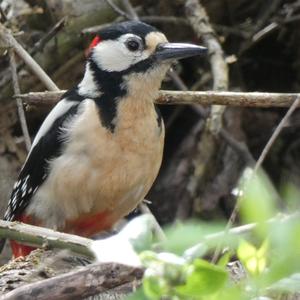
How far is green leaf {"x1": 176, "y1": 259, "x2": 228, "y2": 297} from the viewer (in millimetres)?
1010

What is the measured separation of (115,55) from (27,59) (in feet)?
1.36

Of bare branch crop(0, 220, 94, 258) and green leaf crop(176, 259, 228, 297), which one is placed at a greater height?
green leaf crop(176, 259, 228, 297)

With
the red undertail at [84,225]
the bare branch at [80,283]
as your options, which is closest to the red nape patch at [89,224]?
the red undertail at [84,225]

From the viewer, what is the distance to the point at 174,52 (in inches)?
115

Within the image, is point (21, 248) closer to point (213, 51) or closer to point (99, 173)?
point (99, 173)

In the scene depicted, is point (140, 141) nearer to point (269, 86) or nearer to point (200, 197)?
point (200, 197)

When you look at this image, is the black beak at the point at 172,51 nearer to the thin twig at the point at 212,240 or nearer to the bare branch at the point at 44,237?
the bare branch at the point at 44,237

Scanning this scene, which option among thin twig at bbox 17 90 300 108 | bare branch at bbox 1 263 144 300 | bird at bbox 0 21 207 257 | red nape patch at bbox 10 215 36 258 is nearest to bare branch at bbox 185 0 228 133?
bird at bbox 0 21 207 257

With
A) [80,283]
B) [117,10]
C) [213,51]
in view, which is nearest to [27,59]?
[117,10]

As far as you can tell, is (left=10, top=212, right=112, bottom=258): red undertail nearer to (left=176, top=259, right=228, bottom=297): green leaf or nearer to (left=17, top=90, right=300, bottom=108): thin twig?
(left=17, top=90, right=300, bottom=108): thin twig

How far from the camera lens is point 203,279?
3.34 ft

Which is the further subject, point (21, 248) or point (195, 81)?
point (195, 81)

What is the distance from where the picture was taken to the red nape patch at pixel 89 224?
3.03 m

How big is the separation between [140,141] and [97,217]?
350 mm
